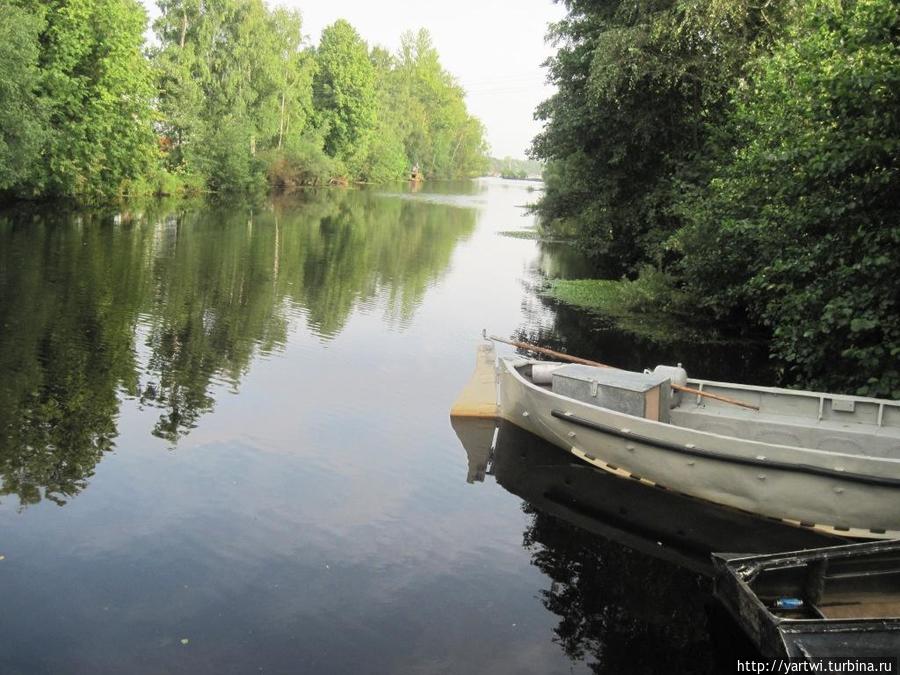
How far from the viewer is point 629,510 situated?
36.8 ft

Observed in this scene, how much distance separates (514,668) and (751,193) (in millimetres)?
13548

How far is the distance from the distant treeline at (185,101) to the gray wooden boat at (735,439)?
30.5 meters

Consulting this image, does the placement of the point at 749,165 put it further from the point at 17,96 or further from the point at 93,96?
the point at 93,96

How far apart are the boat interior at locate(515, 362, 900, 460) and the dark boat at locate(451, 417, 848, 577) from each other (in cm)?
115

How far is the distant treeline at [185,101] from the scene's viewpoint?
39.7 meters

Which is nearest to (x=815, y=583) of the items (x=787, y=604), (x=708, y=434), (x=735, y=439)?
(x=787, y=604)

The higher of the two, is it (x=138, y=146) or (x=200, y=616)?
(x=138, y=146)

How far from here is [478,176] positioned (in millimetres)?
191000

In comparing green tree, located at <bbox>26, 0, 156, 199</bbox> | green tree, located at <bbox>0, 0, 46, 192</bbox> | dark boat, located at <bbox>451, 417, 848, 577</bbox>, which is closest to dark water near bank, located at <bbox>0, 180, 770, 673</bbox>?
dark boat, located at <bbox>451, 417, 848, 577</bbox>

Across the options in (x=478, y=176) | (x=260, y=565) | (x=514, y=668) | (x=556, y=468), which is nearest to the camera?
(x=514, y=668)

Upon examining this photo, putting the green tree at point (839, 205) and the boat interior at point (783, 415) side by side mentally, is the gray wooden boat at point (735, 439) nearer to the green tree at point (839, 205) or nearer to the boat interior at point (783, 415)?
the boat interior at point (783, 415)

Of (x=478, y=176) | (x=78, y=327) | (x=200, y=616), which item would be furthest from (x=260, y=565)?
(x=478, y=176)

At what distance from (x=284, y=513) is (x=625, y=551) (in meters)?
4.29

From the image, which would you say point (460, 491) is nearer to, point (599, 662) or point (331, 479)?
point (331, 479)
